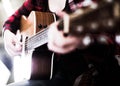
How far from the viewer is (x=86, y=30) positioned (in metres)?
0.56

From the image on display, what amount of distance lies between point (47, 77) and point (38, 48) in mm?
124

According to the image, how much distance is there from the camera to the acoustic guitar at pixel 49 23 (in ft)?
1.74

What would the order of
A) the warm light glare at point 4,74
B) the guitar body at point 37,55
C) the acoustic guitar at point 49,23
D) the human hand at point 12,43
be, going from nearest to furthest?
the acoustic guitar at point 49,23 < the guitar body at point 37,55 < the human hand at point 12,43 < the warm light glare at point 4,74

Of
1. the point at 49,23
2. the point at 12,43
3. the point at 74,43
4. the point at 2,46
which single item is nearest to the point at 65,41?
the point at 74,43

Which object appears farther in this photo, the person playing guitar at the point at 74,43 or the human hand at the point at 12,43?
the human hand at the point at 12,43

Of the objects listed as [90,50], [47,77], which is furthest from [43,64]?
[90,50]

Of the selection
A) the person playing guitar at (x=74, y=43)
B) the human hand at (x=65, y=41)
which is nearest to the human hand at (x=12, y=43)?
the person playing guitar at (x=74, y=43)

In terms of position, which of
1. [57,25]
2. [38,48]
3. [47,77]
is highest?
[57,25]

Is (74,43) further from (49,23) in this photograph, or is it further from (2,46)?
(2,46)

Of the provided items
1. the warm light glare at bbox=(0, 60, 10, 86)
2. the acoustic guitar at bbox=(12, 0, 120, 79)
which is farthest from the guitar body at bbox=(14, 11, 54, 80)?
the warm light glare at bbox=(0, 60, 10, 86)

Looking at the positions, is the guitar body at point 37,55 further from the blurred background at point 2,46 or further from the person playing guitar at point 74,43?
the blurred background at point 2,46

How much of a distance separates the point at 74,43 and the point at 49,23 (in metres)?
0.40

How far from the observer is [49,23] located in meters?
1.00

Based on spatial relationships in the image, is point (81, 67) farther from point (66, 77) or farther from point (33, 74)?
point (33, 74)
